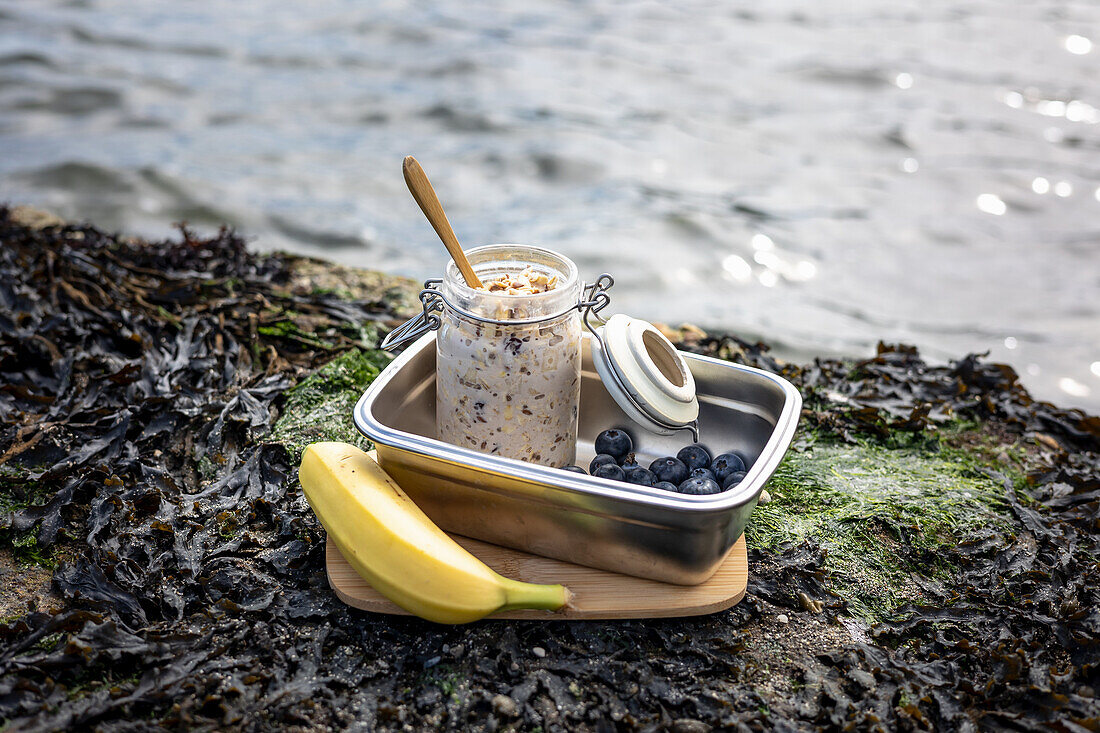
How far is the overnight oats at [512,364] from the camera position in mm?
2133

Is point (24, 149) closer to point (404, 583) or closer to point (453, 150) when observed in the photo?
point (453, 150)

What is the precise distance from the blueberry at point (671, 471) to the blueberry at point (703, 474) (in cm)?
2

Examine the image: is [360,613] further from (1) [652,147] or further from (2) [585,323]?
(1) [652,147]

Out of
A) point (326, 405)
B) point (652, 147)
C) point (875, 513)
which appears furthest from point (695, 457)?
point (652, 147)

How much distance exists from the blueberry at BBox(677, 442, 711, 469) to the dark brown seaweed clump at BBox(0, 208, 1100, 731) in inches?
12.8

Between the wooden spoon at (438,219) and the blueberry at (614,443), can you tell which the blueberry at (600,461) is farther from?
the wooden spoon at (438,219)

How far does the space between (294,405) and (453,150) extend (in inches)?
227

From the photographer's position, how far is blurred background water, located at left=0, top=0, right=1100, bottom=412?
6.50m

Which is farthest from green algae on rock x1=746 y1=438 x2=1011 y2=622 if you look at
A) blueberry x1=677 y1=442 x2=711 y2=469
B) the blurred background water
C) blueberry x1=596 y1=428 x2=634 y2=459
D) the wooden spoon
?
the blurred background water

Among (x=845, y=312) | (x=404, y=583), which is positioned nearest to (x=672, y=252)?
(x=845, y=312)

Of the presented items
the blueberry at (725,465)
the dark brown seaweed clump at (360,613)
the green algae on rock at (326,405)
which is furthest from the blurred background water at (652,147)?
the blueberry at (725,465)

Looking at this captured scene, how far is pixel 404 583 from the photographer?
6.34 feet

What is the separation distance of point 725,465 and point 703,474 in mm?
72

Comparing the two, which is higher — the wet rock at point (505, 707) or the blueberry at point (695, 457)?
the blueberry at point (695, 457)
